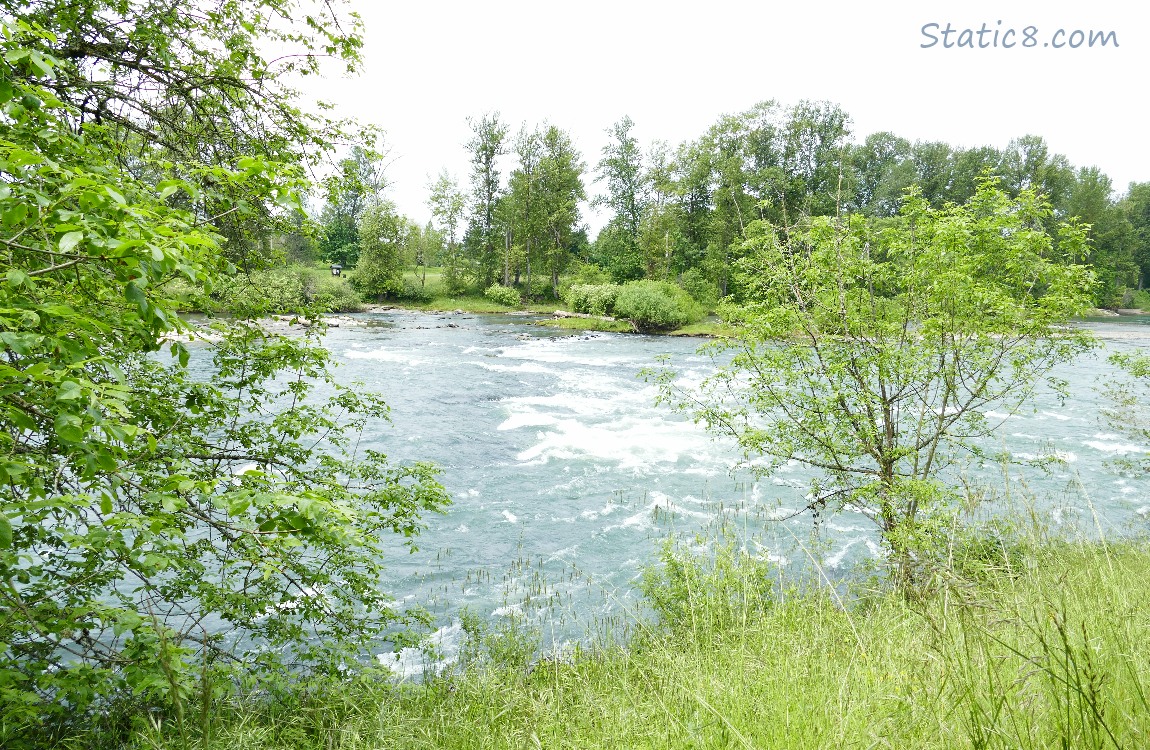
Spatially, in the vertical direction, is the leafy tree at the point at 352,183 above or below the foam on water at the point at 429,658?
above

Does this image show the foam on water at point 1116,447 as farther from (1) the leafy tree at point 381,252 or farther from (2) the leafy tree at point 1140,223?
(2) the leafy tree at point 1140,223

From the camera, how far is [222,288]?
5168mm

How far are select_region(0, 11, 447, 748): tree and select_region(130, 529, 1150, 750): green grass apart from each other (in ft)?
2.72

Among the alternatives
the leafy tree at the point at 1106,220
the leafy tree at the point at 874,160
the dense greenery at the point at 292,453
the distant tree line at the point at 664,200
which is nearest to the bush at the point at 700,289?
the distant tree line at the point at 664,200

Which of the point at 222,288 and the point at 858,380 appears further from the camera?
the point at 858,380

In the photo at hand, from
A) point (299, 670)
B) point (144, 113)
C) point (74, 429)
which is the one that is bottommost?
point (299, 670)

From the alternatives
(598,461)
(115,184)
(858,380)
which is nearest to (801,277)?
(858,380)

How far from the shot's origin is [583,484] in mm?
13047

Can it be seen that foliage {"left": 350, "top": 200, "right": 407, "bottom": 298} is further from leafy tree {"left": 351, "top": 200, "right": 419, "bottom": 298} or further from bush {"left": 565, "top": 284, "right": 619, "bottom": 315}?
bush {"left": 565, "top": 284, "right": 619, "bottom": 315}

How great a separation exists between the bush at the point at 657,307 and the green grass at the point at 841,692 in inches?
1436

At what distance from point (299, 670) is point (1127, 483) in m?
16.8

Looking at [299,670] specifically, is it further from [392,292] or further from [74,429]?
[392,292]

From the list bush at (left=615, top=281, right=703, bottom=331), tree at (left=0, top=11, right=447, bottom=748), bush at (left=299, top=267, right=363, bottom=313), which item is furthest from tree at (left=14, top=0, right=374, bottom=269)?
bush at (left=299, top=267, right=363, bottom=313)

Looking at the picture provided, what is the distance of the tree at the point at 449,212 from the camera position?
201ft
